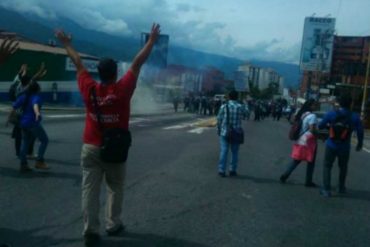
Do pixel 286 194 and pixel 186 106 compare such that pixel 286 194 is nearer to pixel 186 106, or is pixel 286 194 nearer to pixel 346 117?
pixel 346 117

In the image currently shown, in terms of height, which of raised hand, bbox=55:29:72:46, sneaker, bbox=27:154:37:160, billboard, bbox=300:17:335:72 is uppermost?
billboard, bbox=300:17:335:72

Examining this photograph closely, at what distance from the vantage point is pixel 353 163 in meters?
15.2

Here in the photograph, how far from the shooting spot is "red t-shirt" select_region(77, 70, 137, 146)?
538cm

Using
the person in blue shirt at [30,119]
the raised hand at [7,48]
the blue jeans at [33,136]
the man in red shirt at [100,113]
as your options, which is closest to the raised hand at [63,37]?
the man in red shirt at [100,113]

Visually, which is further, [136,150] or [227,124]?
[136,150]

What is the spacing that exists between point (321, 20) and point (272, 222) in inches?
1996

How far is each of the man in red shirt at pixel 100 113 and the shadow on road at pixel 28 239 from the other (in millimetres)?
346

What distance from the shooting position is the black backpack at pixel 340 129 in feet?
30.0

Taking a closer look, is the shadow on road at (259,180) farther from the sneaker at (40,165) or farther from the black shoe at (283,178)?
the sneaker at (40,165)

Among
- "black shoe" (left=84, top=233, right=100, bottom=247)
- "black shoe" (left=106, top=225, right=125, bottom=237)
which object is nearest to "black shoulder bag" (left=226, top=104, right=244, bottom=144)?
"black shoe" (left=106, top=225, right=125, bottom=237)

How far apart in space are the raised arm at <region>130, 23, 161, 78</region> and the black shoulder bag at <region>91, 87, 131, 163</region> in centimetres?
47

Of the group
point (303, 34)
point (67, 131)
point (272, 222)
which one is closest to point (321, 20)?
point (303, 34)

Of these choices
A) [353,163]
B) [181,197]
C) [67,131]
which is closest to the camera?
[181,197]

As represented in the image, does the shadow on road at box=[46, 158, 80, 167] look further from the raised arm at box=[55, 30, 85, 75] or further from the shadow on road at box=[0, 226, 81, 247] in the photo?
the raised arm at box=[55, 30, 85, 75]
